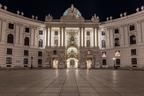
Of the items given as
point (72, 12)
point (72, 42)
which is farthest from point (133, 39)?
point (72, 12)

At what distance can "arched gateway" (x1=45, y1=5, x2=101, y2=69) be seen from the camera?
220ft

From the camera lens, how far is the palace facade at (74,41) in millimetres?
58469

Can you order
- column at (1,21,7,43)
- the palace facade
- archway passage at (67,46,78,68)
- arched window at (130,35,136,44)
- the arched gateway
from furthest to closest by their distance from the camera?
1. archway passage at (67,46,78,68)
2. the arched gateway
3. arched window at (130,35,136,44)
4. the palace facade
5. column at (1,21,7,43)

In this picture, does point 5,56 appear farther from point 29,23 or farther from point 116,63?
point 116,63

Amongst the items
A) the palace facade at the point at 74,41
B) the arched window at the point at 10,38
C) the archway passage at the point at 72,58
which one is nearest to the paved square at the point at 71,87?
the arched window at the point at 10,38

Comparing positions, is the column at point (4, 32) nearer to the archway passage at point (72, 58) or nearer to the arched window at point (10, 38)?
the arched window at point (10, 38)

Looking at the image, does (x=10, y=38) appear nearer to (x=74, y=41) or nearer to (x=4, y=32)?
(x=4, y=32)

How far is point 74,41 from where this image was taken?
7025 cm

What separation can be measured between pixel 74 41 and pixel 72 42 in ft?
3.82

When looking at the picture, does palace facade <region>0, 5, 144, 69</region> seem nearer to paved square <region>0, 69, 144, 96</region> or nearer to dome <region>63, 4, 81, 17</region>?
dome <region>63, 4, 81, 17</region>

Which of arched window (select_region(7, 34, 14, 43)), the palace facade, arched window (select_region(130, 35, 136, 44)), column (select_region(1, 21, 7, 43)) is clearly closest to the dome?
the palace facade

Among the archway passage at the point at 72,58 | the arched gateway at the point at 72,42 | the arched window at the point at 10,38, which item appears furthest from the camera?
the archway passage at the point at 72,58

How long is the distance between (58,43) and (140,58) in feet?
99.2

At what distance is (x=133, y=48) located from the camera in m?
59.3
